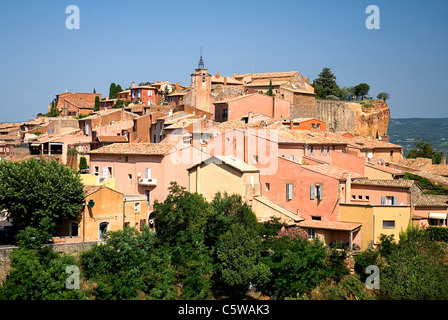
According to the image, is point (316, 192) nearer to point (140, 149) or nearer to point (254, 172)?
point (254, 172)

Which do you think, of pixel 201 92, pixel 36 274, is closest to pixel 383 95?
pixel 201 92

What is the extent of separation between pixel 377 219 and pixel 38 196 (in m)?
16.3

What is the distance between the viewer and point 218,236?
27.9m

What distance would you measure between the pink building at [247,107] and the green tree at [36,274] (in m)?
23.1

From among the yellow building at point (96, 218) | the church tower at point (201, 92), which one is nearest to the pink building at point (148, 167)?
the yellow building at point (96, 218)

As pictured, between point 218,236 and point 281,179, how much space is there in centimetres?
459

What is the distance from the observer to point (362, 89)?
2931 inches

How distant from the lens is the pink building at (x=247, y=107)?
4575cm

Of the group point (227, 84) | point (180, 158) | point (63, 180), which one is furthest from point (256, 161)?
point (227, 84)

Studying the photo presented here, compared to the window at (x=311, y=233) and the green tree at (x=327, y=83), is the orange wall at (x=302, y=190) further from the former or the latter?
the green tree at (x=327, y=83)

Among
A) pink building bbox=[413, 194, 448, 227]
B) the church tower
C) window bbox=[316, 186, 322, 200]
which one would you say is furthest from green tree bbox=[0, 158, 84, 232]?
the church tower

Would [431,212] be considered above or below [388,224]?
above

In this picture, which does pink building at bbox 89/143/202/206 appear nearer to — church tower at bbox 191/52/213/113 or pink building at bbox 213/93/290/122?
pink building at bbox 213/93/290/122

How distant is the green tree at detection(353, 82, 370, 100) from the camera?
74.2 metres
